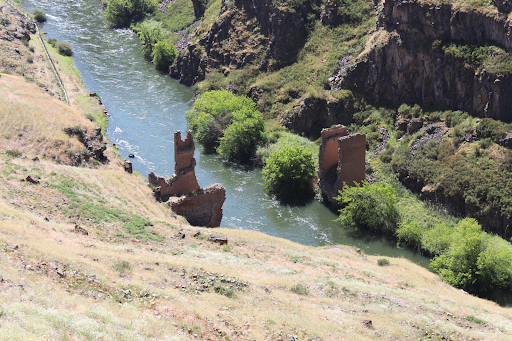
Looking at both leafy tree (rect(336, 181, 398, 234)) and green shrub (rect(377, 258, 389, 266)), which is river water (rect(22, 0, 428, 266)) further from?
green shrub (rect(377, 258, 389, 266))

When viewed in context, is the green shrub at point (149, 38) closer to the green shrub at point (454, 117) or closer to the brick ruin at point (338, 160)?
the brick ruin at point (338, 160)

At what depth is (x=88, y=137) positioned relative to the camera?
165 ft

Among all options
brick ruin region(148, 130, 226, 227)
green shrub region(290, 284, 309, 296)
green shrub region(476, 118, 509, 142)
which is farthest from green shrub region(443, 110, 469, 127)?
green shrub region(290, 284, 309, 296)

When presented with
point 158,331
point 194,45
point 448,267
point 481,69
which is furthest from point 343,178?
point 194,45

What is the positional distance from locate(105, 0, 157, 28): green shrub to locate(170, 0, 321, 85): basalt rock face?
28.7m

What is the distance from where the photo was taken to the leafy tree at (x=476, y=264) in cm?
3706

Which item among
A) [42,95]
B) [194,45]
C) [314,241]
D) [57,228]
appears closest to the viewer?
[57,228]

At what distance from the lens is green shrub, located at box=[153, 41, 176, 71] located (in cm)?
8706

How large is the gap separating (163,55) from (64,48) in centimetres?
1850

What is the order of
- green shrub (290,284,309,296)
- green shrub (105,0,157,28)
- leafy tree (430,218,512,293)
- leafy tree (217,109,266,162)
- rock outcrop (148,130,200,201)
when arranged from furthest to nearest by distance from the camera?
green shrub (105,0,157,28) < leafy tree (217,109,266,162) < rock outcrop (148,130,200,201) < leafy tree (430,218,512,293) < green shrub (290,284,309,296)

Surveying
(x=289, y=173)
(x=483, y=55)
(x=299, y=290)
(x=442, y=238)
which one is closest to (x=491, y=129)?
(x=483, y=55)

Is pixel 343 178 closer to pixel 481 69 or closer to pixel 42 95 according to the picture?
pixel 481 69

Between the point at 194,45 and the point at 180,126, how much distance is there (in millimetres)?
22776

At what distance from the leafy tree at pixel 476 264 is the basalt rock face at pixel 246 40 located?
4206cm
